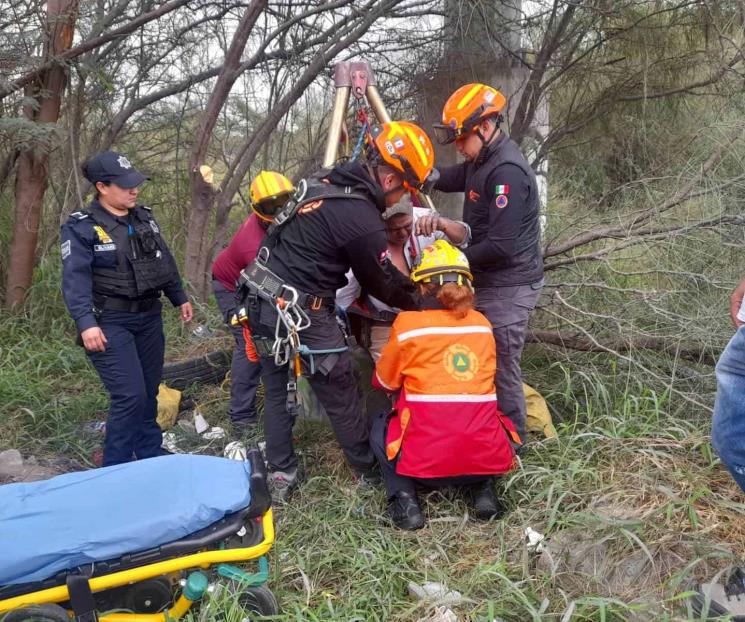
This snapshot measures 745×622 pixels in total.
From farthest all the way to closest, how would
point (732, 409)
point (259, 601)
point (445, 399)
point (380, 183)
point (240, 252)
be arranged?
point (240, 252)
point (380, 183)
point (445, 399)
point (259, 601)
point (732, 409)

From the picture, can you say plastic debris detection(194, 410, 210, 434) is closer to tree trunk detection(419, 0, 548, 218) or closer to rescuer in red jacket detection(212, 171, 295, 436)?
rescuer in red jacket detection(212, 171, 295, 436)

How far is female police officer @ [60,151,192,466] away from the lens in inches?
134

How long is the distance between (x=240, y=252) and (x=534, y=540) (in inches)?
92.2

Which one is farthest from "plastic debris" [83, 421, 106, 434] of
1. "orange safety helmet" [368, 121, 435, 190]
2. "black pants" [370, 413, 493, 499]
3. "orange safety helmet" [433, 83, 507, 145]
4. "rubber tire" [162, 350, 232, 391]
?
"orange safety helmet" [433, 83, 507, 145]

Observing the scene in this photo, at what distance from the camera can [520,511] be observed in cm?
297

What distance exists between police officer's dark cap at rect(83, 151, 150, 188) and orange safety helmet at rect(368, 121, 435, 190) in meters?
1.32

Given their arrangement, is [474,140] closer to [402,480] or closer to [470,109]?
[470,109]

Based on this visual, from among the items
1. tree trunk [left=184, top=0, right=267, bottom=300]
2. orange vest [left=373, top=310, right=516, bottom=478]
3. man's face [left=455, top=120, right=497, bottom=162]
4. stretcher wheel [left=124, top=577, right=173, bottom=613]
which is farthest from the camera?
tree trunk [left=184, top=0, right=267, bottom=300]

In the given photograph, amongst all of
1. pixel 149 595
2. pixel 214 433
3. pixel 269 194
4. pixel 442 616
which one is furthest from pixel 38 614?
pixel 269 194

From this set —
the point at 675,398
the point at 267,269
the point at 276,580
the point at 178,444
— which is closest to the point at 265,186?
the point at 267,269

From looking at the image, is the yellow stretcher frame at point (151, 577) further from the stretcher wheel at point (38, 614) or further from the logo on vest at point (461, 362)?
the logo on vest at point (461, 362)

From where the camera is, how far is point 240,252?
4051mm

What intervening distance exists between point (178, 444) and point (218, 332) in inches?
51.5

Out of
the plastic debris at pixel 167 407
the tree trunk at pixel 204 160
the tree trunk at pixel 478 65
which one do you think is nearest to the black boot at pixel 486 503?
the plastic debris at pixel 167 407
